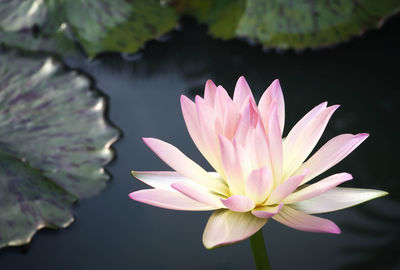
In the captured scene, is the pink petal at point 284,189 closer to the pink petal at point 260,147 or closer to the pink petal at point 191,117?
the pink petal at point 260,147

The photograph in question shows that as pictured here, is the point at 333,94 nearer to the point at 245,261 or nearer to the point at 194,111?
the point at 245,261

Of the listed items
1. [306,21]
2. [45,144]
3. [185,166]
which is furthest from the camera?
[306,21]

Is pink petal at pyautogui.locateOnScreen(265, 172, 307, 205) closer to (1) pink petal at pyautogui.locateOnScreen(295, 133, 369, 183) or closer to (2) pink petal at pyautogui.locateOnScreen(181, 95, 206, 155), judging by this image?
(1) pink petal at pyautogui.locateOnScreen(295, 133, 369, 183)

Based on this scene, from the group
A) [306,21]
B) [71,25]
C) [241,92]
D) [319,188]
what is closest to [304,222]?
[319,188]

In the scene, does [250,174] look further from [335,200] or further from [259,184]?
[335,200]

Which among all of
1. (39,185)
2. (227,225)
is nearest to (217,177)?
(227,225)

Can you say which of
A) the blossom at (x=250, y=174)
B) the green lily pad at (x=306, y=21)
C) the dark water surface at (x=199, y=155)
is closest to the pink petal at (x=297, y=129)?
the blossom at (x=250, y=174)

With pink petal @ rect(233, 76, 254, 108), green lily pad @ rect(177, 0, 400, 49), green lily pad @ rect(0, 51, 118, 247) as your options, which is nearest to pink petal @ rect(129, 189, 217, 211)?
pink petal @ rect(233, 76, 254, 108)
